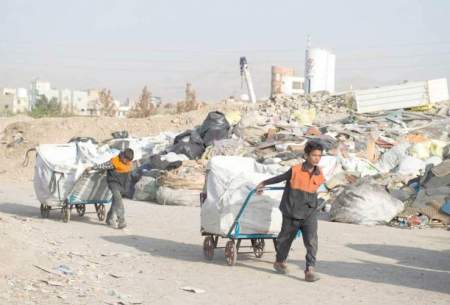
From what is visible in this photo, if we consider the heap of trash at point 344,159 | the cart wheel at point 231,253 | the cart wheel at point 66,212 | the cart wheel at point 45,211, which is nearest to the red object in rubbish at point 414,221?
the heap of trash at point 344,159

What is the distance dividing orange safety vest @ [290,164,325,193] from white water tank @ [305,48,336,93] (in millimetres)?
35060

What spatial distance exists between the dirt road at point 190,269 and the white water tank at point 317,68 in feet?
101

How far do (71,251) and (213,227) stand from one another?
79.5 inches

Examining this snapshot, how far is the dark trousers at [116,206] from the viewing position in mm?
13162

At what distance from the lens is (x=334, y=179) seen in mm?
17797

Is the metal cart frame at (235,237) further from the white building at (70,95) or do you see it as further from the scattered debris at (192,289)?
the white building at (70,95)

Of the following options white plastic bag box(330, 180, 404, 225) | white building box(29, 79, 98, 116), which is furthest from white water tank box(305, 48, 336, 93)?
white building box(29, 79, 98, 116)

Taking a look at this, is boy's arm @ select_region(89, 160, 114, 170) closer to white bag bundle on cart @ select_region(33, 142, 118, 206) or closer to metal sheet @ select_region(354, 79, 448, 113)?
white bag bundle on cart @ select_region(33, 142, 118, 206)

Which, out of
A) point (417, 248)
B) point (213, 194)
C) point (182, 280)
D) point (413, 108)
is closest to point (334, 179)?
point (417, 248)

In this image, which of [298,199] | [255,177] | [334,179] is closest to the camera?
[298,199]

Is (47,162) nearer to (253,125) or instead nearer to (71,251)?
(71,251)

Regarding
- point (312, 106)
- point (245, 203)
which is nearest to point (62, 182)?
point (245, 203)

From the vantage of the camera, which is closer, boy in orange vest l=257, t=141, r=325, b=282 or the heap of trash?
boy in orange vest l=257, t=141, r=325, b=282

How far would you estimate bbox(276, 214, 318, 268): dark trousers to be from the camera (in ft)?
28.6
